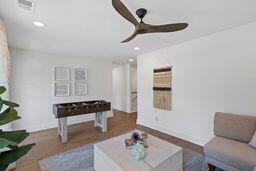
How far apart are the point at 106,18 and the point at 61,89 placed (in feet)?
10.5

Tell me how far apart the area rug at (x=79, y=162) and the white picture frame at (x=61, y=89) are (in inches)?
88.2

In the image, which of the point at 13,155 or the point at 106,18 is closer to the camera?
the point at 13,155

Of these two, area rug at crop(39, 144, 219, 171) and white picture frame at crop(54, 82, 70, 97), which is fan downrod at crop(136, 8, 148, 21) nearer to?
area rug at crop(39, 144, 219, 171)

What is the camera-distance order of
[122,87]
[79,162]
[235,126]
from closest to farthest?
[235,126]
[79,162]
[122,87]

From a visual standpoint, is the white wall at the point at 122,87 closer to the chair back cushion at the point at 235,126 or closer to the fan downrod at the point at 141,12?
the chair back cushion at the point at 235,126

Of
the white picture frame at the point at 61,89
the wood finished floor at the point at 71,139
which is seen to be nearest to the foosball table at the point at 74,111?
the wood finished floor at the point at 71,139

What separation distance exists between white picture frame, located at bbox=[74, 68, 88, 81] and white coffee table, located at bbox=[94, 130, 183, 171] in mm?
3159

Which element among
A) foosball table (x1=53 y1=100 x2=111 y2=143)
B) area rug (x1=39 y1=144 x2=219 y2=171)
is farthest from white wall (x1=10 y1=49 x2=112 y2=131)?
area rug (x1=39 y1=144 x2=219 y2=171)

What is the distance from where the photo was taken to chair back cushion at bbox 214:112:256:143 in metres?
2.12

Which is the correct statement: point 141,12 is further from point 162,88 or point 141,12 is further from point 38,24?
point 162,88

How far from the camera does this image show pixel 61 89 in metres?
4.46

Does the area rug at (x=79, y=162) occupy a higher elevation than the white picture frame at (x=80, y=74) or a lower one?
lower

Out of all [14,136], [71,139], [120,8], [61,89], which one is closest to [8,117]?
[14,136]

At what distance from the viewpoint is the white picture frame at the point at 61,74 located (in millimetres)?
4367
